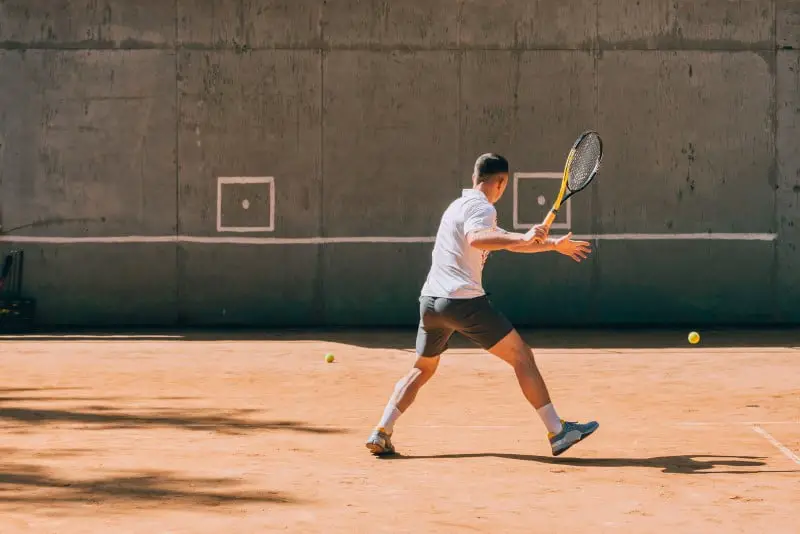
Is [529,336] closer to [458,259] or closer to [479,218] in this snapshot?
[458,259]

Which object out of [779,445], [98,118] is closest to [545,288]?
[98,118]

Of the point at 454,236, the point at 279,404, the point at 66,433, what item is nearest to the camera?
the point at 454,236

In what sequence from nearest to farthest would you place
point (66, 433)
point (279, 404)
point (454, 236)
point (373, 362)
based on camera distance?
point (454, 236)
point (66, 433)
point (279, 404)
point (373, 362)

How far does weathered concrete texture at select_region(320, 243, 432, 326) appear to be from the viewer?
17.8 meters

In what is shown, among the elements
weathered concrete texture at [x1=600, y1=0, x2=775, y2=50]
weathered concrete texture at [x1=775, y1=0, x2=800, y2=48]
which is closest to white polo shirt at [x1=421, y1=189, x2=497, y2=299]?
weathered concrete texture at [x1=600, y1=0, x2=775, y2=50]

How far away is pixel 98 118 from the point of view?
17.8 meters

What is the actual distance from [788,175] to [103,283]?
8901mm

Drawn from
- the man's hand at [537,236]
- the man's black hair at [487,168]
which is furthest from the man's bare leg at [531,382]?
the man's black hair at [487,168]

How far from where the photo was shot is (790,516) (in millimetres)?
6809

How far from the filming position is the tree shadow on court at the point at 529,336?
16000mm

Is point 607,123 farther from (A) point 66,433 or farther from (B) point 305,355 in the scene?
(A) point 66,433

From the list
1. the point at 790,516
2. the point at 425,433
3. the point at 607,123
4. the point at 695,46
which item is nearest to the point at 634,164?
the point at 607,123

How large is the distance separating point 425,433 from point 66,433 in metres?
2.46

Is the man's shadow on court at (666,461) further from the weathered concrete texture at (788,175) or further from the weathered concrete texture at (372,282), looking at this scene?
the weathered concrete texture at (788,175)
